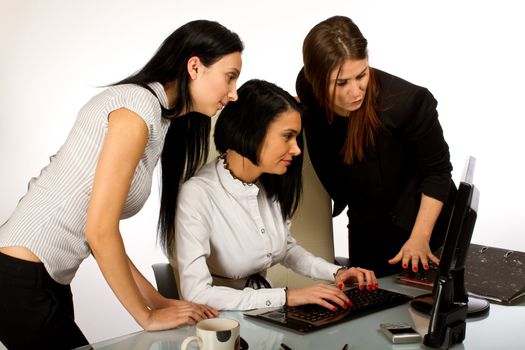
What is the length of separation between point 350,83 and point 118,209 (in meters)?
0.85

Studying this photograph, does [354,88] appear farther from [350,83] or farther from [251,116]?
[251,116]

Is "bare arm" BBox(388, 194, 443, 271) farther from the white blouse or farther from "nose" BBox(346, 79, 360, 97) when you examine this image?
"nose" BBox(346, 79, 360, 97)

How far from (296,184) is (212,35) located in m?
0.62

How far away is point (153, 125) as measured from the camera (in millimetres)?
1572

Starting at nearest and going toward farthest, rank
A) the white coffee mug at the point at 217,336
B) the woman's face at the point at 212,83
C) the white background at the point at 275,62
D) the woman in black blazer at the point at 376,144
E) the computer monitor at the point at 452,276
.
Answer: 1. the white coffee mug at the point at 217,336
2. the computer monitor at the point at 452,276
3. the woman's face at the point at 212,83
4. the woman in black blazer at the point at 376,144
5. the white background at the point at 275,62

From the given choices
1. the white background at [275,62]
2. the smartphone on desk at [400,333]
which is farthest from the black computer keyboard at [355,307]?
the white background at [275,62]

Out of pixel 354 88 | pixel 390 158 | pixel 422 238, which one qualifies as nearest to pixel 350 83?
pixel 354 88

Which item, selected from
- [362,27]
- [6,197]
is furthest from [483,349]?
[6,197]

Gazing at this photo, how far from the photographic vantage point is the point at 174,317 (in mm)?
1547

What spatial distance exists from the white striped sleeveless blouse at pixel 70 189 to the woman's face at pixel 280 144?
0.40 metres

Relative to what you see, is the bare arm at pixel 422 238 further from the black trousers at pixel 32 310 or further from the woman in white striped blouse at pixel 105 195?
the black trousers at pixel 32 310

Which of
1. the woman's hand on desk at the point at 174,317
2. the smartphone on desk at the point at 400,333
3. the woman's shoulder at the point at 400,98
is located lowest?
the woman's hand on desk at the point at 174,317

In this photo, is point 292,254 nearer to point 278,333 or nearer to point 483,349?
point 278,333

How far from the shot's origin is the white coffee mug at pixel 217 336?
1.22m
